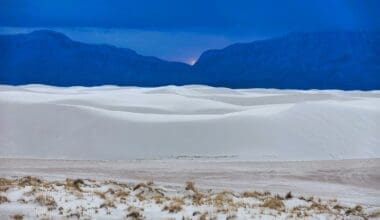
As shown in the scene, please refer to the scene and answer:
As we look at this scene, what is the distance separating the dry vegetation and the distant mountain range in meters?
17.0

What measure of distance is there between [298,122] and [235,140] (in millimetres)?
2624

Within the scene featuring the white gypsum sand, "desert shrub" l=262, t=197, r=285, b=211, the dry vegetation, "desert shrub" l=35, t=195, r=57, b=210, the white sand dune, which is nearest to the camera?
the dry vegetation

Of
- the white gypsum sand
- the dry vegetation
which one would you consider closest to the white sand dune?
the white gypsum sand

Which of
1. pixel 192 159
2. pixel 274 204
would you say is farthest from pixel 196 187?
pixel 192 159

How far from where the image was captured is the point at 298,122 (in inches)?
753

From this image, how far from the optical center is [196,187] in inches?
427

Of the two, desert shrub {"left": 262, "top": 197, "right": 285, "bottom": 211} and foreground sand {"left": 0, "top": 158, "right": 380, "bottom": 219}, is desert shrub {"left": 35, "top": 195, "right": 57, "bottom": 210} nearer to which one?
foreground sand {"left": 0, "top": 158, "right": 380, "bottom": 219}

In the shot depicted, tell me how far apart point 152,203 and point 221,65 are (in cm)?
2579

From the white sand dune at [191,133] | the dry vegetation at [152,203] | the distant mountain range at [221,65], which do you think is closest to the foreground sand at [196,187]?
the dry vegetation at [152,203]

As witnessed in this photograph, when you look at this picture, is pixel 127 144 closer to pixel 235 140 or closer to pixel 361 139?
pixel 235 140

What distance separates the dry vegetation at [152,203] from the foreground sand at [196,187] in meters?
0.01

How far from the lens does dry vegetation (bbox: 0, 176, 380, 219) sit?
293 inches

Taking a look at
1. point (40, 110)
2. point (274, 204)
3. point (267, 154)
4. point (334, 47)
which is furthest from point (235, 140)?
point (334, 47)

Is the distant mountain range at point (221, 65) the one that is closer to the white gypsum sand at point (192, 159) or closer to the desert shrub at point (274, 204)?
the white gypsum sand at point (192, 159)
